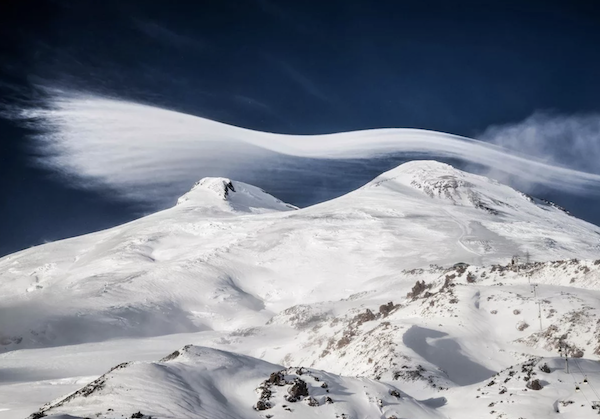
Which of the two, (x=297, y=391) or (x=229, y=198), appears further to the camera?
(x=229, y=198)

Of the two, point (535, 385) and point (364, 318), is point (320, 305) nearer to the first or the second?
point (364, 318)

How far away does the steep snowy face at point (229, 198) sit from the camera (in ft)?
452

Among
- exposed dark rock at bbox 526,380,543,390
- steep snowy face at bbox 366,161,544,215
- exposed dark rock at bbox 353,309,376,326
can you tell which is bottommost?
exposed dark rock at bbox 353,309,376,326

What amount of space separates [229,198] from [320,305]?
94416 millimetres

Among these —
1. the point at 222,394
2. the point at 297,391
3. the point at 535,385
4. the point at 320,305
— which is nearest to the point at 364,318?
the point at 320,305

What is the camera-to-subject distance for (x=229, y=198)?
488 feet

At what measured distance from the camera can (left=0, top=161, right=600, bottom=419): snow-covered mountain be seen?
16.8m

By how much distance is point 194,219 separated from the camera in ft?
373

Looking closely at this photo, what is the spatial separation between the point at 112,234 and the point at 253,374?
331ft

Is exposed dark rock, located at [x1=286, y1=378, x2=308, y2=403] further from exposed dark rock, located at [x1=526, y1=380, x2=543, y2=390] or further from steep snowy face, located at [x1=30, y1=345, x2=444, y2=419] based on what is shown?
exposed dark rock, located at [x1=526, y1=380, x2=543, y2=390]

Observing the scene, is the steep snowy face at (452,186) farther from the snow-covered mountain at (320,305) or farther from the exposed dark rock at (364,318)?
the exposed dark rock at (364,318)

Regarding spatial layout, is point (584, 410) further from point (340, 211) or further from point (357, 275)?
point (340, 211)

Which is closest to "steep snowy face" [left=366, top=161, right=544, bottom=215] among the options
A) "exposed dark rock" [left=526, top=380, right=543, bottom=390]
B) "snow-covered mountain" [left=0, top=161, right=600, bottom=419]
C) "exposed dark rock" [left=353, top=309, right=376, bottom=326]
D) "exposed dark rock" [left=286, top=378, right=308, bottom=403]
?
"snow-covered mountain" [left=0, top=161, right=600, bottom=419]

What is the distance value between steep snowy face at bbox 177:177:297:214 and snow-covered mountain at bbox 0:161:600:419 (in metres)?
1.66
